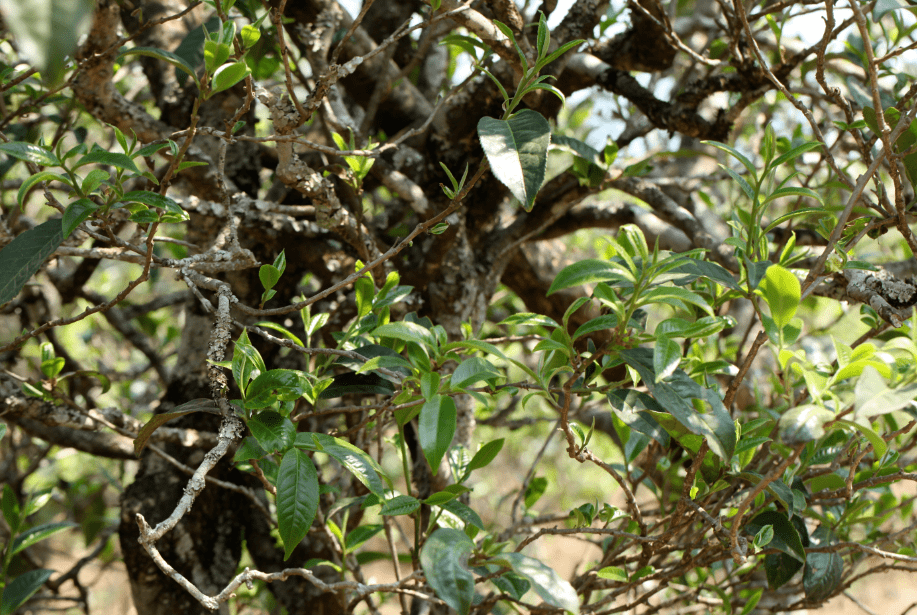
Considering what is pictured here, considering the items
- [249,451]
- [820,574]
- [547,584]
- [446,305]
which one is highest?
[446,305]

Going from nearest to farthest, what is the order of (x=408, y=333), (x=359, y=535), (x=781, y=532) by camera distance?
(x=408, y=333) < (x=781, y=532) < (x=359, y=535)

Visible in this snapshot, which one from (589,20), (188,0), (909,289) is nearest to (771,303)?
(909,289)

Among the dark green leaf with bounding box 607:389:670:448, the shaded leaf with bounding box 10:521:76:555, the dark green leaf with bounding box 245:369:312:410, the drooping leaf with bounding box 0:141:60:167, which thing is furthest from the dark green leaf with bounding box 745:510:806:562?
the shaded leaf with bounding box 10:521:76:555

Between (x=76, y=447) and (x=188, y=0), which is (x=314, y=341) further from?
(x=188, y=0)

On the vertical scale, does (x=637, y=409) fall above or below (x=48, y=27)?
below

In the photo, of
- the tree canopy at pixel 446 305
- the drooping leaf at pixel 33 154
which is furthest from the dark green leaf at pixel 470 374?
the drooping leaf at pixel 33 154

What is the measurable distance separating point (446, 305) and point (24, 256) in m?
0.95

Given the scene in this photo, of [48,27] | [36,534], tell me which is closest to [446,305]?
[36,534]

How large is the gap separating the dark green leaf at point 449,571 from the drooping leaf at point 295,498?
6.2 inches

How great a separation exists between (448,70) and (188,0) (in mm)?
916

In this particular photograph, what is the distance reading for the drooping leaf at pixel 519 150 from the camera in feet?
2.56

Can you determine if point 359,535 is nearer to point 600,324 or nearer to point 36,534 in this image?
point 600,324

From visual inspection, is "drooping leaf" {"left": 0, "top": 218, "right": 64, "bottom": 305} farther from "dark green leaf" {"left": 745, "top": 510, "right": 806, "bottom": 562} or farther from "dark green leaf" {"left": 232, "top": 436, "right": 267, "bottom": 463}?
"dark green leaf" {"left": 745, "top": 510, "right": 806, "bottom": 562}

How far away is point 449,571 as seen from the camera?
0.66 m
